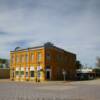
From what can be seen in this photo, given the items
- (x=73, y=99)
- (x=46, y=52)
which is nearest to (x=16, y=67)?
(x=46, y=52)

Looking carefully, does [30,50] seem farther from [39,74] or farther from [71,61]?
[71,61]

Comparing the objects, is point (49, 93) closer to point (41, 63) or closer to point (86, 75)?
point (41, 63)

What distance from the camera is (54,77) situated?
62.7 metres

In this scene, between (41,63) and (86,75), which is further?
(86,75)

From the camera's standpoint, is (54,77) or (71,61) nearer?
(54,77)

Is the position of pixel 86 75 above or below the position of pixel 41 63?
below

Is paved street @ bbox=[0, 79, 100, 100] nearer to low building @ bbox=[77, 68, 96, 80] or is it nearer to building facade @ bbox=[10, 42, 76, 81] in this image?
building facade @ bbox=[10, 42, 76, 81]

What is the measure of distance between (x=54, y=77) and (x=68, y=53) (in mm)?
12629

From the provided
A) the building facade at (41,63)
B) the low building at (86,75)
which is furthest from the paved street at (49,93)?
the low building at (86,75)

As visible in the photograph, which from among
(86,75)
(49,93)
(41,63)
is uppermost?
(41,63)

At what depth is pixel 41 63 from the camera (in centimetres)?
6188

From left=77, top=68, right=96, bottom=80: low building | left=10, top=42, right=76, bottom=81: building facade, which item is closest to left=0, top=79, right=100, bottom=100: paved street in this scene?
left=10, top=42, right=76, bottom=81: building facade

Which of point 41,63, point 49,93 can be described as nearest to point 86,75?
point 41,63

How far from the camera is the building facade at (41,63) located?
202 feet
